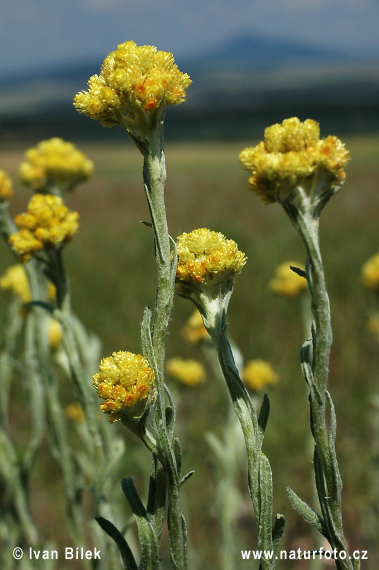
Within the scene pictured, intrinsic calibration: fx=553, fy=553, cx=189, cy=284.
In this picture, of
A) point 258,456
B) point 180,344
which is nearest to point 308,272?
point 258,456

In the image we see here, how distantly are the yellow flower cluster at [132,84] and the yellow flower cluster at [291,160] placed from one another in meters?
0.16

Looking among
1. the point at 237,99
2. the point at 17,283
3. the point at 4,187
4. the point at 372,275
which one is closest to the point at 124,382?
the point at 4,187

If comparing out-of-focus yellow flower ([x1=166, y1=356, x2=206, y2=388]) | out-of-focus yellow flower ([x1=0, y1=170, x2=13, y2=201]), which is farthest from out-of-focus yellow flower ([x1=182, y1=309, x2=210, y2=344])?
Answer: out-of-focus yellow flower ([x1=0, y1=170, x2=13, y2=201])

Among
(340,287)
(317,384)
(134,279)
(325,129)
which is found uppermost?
(325,129)

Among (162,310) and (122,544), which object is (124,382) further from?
(122,544)

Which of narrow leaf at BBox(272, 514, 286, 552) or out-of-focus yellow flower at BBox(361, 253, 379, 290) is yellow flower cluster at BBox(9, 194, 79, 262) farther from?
out-of-focus yellow flower at BBox(361, 253, 379, 290)

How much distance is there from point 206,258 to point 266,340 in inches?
145

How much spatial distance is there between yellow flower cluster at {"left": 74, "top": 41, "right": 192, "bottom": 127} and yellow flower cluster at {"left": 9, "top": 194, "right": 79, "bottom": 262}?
23.6 inches

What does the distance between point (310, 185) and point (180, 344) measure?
373 centimetres

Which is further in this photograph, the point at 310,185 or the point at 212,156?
the point at 212,156

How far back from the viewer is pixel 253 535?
295cm

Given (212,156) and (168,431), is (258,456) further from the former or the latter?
(212,156)

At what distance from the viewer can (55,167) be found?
7.03 feet

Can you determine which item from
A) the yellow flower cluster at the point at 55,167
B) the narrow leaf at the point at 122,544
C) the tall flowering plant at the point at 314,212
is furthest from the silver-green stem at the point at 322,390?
the yellow flower cluster at the point at 55,167
